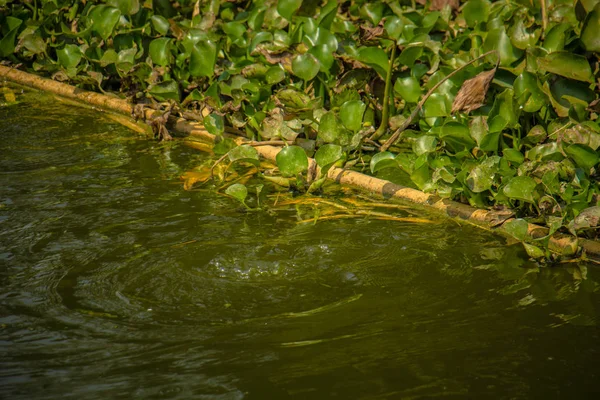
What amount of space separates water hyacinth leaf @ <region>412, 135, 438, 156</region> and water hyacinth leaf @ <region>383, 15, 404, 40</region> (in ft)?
3.05

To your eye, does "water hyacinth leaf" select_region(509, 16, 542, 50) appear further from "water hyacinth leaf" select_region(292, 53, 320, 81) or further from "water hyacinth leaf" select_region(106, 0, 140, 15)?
"water hyacinth leaf" select_region(106, 0, 140, 15)

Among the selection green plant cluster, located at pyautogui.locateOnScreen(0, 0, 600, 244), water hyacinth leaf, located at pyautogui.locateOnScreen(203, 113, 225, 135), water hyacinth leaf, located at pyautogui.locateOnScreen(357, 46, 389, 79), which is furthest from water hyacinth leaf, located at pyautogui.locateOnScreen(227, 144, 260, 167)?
water hyacinth leaf, located at pyautogui.locateOnScreen(357, 46, 389, 79)

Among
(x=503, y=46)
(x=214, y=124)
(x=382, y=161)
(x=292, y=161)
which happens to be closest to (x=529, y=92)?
(x=503, y=46)

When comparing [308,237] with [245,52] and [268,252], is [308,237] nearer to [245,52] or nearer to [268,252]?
[268,252]

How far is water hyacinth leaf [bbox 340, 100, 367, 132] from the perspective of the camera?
3.45 meters

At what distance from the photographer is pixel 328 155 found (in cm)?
332

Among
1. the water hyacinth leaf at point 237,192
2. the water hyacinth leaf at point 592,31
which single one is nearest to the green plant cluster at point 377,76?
the water hyacinth leaf at point 592,31

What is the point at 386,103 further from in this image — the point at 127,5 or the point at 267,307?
the point at 127,5

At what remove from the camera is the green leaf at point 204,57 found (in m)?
4.09

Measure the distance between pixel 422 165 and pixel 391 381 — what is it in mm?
1375

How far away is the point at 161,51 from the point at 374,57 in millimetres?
1483

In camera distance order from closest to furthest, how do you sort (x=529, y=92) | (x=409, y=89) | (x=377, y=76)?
(x=529, y=92) → (x=409, y=89) → (x=377, y=76)

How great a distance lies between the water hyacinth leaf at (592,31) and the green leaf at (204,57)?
6.27ft

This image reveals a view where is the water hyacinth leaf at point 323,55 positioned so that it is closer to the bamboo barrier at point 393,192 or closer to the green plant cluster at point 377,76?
the green plant cluster at point 377,76
